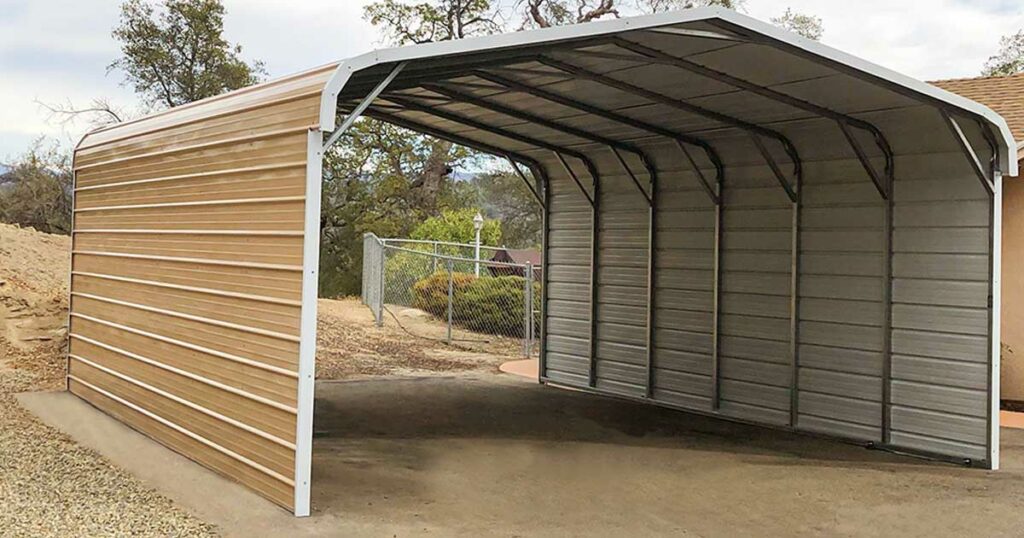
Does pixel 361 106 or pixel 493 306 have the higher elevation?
pixel 361 106

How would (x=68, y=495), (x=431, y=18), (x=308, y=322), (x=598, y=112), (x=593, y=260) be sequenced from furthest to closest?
(x=431, y=18)
(x=593, y=260)
(x=598, y=112)
(x=68, y=495)
(x=308, y=322)

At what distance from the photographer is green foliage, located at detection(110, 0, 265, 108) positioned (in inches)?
794

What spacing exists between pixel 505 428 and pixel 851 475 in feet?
8.82

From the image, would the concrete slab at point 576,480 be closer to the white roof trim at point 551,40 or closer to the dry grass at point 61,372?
the dry grass at point 61,372

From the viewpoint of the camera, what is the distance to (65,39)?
22.0 metres

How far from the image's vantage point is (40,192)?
2080cm

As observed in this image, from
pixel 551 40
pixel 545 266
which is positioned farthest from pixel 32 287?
pixel 551 40

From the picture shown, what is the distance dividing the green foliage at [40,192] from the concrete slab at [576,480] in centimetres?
1473

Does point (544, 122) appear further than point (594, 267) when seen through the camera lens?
No

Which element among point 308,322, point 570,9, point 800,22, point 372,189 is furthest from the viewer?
point 800,22

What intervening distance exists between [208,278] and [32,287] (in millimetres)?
6778

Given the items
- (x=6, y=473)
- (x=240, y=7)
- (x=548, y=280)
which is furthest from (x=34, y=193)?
(x=6, y=473)

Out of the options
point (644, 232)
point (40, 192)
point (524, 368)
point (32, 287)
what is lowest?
point (524, 368)

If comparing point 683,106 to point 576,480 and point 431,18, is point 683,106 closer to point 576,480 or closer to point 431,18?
point 576,480
